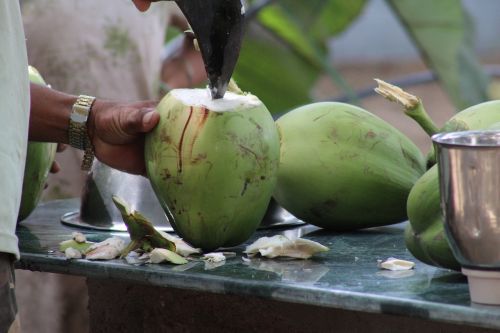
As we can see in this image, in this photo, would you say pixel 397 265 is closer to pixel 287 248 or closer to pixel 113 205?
pixel 287 248

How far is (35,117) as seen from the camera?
176 cm

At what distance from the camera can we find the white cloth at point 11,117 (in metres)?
1.30

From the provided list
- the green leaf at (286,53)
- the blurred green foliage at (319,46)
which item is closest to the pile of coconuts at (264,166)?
the blurred green foliage at (319,46)

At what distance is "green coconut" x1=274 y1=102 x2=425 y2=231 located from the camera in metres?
1.77

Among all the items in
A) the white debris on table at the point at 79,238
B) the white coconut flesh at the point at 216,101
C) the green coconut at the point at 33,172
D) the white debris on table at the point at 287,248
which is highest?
the white coconut flesh at the point at 216,101

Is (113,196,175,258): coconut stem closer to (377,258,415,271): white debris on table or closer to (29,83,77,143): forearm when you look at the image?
(29,83,77,143): forearm

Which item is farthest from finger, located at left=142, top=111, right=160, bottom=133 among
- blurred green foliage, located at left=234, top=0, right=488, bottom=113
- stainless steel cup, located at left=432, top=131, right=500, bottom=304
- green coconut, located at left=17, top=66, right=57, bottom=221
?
blurred green foliage, located at left=234, top=0, right=488, bottom=113

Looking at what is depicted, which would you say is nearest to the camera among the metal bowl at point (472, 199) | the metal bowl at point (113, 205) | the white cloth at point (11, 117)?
the metal bowl at point (472, 199)

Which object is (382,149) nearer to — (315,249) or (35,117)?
(315,249)

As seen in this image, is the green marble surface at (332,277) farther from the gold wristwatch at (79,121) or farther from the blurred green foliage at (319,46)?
the blurred green foliage at (319,46)

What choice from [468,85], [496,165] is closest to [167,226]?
[496,165]

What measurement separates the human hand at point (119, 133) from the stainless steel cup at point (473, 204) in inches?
25.2

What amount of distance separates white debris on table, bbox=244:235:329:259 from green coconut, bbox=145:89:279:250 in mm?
57

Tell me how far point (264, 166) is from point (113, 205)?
0.45 m
